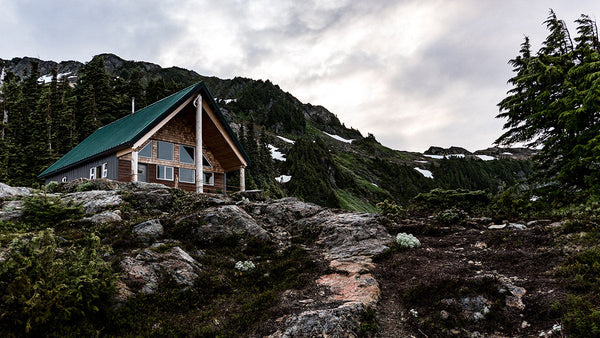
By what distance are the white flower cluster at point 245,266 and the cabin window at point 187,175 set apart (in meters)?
16.1

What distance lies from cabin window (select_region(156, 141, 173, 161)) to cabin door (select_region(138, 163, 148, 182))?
124 cm

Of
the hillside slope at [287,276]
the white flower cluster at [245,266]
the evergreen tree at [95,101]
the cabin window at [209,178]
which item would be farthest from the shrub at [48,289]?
the evergreen tree at [95,101]

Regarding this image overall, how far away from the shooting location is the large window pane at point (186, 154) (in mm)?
24180

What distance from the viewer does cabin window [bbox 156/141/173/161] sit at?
75.6 feet

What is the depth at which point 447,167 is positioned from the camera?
Result: 360ft

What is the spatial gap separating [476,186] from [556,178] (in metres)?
90.7

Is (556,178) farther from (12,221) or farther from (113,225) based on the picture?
(12,221)

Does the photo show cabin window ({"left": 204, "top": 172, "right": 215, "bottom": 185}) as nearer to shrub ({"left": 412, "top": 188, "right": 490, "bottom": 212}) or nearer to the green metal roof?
the green metal roof

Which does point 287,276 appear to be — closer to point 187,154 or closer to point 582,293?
point 582,293

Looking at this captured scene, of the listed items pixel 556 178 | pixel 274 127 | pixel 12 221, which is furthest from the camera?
pixel 274 127

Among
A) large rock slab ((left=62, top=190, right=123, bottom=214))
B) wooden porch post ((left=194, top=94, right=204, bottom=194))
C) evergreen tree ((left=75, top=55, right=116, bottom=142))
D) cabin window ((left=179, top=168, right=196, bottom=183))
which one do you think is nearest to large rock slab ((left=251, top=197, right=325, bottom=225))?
large rock slab ((left=62, top=190, right=123, bottom=214))

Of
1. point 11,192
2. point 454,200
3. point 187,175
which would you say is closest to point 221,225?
point 11,192

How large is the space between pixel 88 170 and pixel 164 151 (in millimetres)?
6037

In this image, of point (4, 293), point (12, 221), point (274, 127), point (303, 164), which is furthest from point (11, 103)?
point (274, 127)
